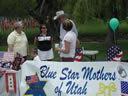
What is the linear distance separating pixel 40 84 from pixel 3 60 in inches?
62.6

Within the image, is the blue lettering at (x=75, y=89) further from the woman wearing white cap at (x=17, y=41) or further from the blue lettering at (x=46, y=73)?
the woman wearing white cap at (x=17, y=41)

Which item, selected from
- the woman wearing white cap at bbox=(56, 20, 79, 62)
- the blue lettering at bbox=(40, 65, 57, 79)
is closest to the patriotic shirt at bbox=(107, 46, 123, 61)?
the woman wearing white cap at bbox=(56, 20, 79, 62)

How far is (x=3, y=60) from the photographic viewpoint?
24.2 feet

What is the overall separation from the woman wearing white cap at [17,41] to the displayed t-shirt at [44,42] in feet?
1.16

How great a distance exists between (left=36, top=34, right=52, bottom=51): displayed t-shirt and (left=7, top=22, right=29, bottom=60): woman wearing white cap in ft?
1.16

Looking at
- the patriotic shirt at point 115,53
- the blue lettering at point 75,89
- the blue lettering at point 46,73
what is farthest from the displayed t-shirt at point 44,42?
the blue lettering at point 75,89

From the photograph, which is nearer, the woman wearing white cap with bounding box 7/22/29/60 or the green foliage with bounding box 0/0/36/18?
the woman wearing white cap with bounding box 7/22/29/60

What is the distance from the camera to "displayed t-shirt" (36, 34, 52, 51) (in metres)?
7.86

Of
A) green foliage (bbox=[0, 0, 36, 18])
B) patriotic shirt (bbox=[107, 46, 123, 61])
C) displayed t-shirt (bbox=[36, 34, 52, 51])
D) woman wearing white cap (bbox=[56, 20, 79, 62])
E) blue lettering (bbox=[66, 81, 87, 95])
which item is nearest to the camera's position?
blue lettering (bbox=[66, 81, 87, 95])

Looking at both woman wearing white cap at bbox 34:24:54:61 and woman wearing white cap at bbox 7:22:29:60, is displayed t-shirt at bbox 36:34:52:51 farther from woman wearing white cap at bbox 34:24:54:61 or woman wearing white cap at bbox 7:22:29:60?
Result: woman wearing white cap at bbox 7:22:29:60

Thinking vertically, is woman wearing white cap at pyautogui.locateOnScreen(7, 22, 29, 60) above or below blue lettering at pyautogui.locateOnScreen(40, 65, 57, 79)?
above

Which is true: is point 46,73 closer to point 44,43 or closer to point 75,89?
point 75,89

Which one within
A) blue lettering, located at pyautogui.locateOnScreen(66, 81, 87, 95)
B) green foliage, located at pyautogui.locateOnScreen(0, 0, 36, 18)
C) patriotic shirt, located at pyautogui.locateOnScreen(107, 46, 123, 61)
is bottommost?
blue lettering, located at pyautogui.locateOnScreen(66, 81, 87, 95)

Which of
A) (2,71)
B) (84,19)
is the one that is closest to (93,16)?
(84,19)
